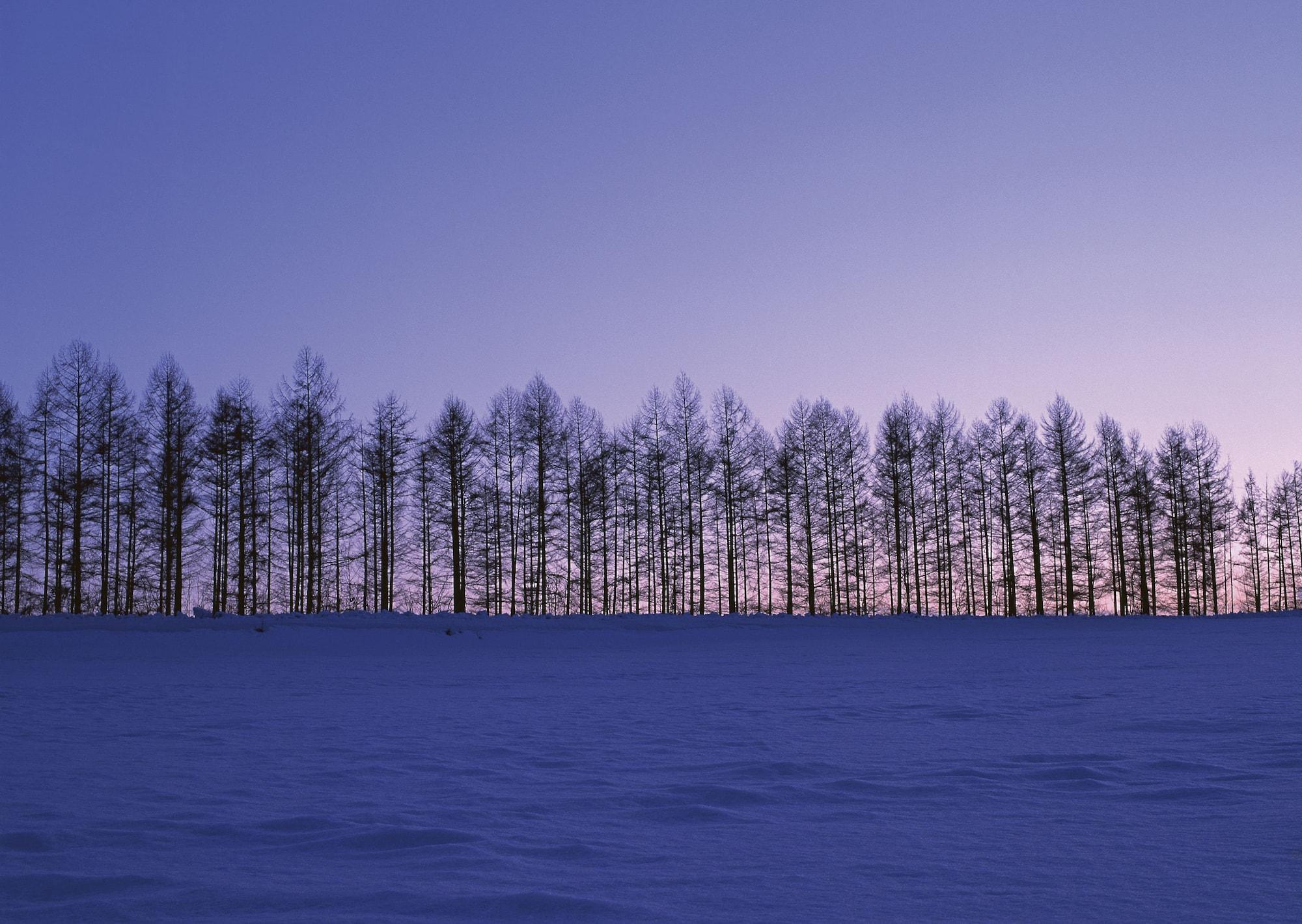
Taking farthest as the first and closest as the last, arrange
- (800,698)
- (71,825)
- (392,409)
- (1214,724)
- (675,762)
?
(392,409) < (800,698) < (1214,724) < (675,762) < (71,825)

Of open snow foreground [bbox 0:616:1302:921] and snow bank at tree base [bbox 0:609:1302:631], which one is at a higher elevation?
open snow foreground [bbox 0:616:1302:921]

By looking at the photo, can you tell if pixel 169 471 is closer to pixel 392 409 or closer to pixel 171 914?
pixel 392 409

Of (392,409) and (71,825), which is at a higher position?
(392,409)

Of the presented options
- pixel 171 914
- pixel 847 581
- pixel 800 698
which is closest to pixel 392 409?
pixel 847 581

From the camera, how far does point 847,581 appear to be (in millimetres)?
40562

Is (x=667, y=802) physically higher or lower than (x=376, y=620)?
higher

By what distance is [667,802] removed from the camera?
12.3 feet

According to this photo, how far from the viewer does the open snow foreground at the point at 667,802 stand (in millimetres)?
2375

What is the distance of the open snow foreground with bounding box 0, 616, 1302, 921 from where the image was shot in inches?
93.5

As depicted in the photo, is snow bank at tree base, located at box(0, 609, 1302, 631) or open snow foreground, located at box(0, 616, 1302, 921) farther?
snow bank at tree base, located at box(0, 609, 1302, 631)

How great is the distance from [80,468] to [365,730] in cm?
3039

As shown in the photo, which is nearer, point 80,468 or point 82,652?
point 82,652

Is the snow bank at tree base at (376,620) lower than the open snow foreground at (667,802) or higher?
lower

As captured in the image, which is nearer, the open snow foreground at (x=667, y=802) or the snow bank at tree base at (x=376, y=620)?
the open snow foreground at (x=667, y=802)
